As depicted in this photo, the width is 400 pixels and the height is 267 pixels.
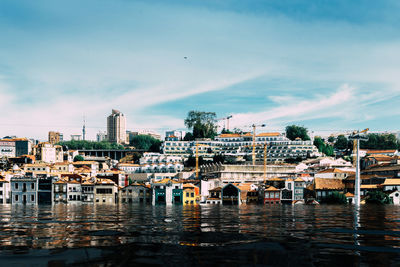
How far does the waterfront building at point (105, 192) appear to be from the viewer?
10900 cm

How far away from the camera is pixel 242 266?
37.6 feet

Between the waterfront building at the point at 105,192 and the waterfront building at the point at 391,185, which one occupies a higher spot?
the waterfront building at the point at 391,185

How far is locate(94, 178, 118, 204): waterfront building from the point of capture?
109 m

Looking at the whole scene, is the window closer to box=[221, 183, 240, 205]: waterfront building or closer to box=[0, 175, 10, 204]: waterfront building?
box=[0, 175, 10, 204]: waterfront building

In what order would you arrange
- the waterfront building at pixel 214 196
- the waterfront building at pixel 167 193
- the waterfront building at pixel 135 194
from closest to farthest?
the waterfront building at pixel 167 193 < the waterfront building at pixel 135 194 < the waterfront building at pixel 214 196

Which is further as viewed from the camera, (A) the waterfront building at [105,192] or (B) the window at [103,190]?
(B) the window at [103,190]

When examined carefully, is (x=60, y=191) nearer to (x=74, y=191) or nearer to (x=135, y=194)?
(x=74, y=191)

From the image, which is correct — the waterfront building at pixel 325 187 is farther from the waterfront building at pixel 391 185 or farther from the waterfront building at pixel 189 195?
the waterfront building at pixel 189 195

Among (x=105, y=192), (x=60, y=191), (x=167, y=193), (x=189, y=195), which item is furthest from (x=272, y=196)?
(x=60, y=191)

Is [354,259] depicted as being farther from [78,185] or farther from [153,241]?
[78,185]

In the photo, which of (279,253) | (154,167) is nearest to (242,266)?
(279,253)

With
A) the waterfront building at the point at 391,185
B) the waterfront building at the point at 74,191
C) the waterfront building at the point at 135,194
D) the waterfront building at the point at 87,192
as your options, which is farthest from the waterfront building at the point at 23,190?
the waterfront building at the point at 391,185

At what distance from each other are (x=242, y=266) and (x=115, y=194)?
339 feet

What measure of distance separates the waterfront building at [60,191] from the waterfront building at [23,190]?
4464 mm
